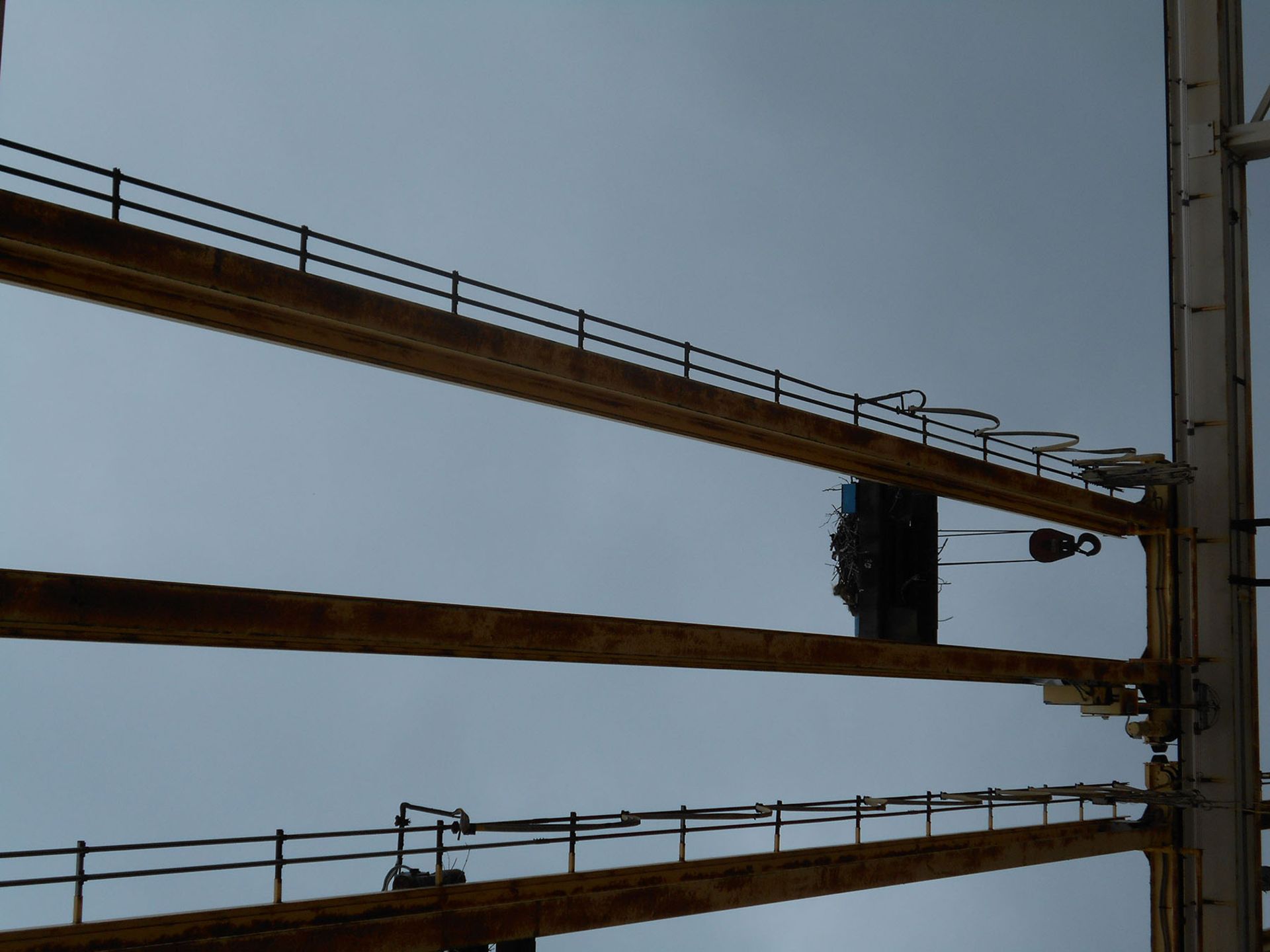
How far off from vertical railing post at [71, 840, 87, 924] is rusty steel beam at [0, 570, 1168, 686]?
5.14ft

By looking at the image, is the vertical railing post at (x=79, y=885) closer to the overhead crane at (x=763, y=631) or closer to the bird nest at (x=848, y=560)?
the overhead crane at (x=763, y=631)

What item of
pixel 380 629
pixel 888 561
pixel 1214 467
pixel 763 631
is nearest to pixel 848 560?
pixel 888 561

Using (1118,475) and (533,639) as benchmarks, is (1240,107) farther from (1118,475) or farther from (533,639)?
(533,639)

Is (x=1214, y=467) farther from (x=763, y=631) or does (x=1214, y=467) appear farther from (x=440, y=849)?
(x=440, y=849)

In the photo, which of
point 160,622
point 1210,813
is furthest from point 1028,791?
point 160,622

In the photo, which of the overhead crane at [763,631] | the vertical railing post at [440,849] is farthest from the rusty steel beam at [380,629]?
the vertical railing post at [440,849]

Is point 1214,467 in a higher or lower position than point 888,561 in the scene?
higher

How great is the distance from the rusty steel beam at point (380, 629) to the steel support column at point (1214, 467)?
28.7 ft

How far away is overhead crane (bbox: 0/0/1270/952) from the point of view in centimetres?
1010

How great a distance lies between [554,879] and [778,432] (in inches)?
268

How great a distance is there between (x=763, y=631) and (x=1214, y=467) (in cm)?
1211

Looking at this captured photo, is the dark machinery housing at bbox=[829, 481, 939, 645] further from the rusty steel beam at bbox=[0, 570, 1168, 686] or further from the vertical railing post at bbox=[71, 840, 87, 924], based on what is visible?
the vertical railing post at bbox=[71, 840, 87, 924]

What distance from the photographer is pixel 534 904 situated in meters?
11.7

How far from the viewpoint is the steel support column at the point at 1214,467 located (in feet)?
70.3
